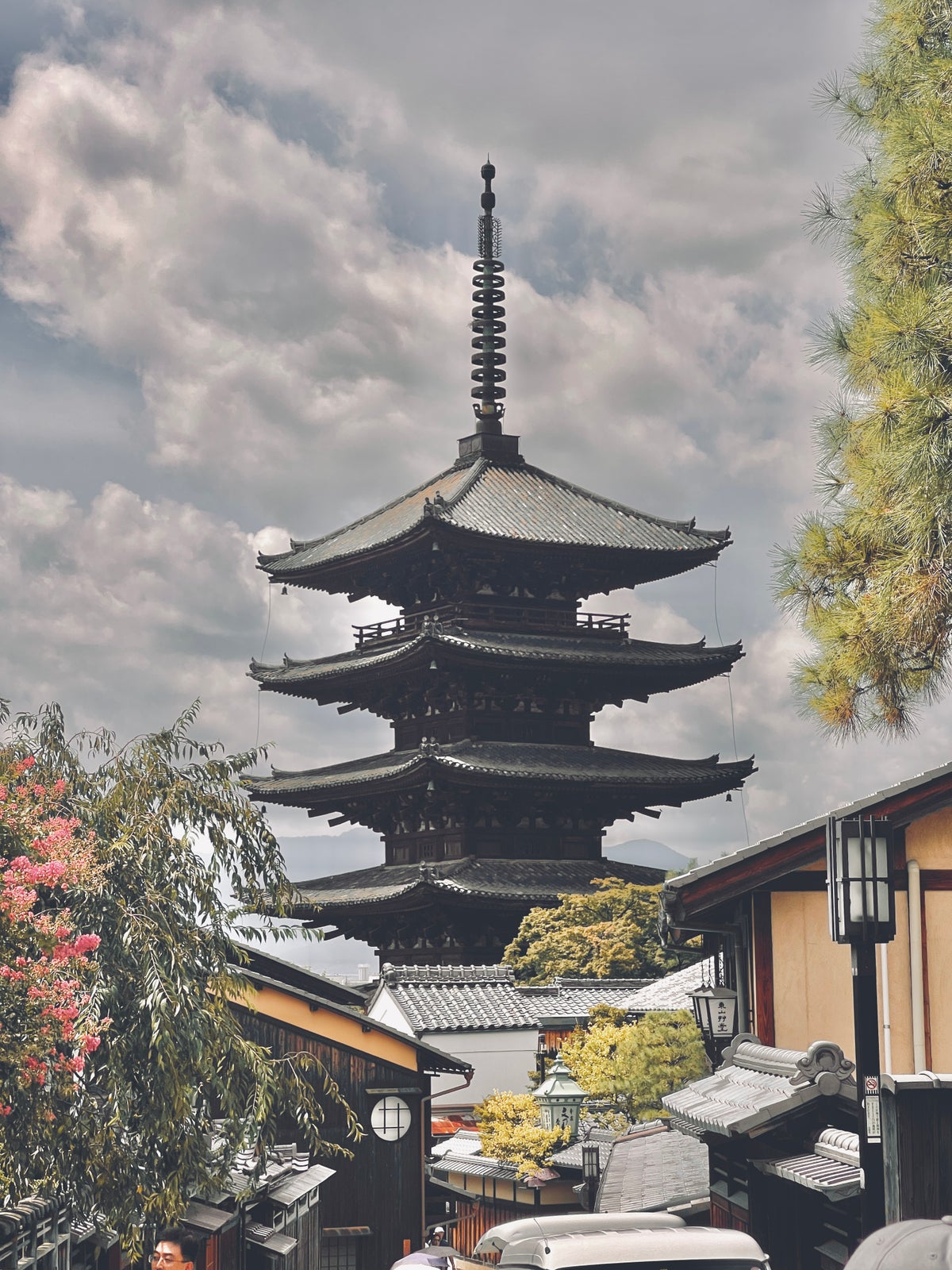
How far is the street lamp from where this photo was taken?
26.1m

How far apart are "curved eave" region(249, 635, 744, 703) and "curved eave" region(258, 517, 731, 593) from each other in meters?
2.21

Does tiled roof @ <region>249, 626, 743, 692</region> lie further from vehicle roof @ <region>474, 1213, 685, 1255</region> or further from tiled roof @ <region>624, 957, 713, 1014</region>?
vehicle roof @ <region>474, 1213, 685, 1255</region>

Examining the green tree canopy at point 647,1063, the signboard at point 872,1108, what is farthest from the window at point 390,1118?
the signboard at point 872,1108

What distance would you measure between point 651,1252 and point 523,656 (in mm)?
31738

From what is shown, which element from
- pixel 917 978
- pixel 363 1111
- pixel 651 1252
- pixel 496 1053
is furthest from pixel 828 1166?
pixel 496 1053

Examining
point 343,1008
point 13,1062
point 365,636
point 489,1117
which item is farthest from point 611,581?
point 13,1062

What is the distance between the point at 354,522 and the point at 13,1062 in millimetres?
37401

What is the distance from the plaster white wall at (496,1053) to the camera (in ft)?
104

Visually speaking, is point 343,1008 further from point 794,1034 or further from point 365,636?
point 365,636

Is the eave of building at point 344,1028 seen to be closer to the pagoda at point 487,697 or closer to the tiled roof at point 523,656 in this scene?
the pagoda at point 487,697

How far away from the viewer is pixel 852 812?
1231 cm

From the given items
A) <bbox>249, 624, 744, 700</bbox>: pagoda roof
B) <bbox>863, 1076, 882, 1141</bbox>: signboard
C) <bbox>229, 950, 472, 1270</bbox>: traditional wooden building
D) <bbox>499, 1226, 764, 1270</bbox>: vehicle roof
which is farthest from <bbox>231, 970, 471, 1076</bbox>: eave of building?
<bbox>249, 624, 744, 700</bbox>: pagoda roof

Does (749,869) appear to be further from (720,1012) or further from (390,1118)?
(390,1118)

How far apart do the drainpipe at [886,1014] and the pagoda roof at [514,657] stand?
2587 centimetres
